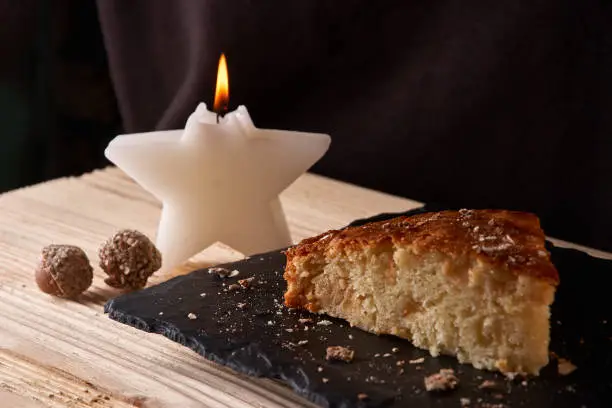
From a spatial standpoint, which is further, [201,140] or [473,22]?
[473,22]

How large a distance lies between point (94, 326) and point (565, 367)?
2.61 ft

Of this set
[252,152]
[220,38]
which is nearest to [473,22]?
[220,38]

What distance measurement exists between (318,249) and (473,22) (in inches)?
46.5

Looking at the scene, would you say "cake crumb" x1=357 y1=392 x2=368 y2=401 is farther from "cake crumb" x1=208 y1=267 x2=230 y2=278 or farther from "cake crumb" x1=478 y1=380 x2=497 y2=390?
"cake crumb" x1=208 y1=267 x2=230 y2=278

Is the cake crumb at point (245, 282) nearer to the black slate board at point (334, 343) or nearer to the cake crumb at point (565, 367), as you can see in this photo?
the black slate board at point (334, 343)

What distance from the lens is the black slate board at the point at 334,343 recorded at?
1403 mm

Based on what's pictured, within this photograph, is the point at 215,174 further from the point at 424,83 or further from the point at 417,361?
the point at 424,83

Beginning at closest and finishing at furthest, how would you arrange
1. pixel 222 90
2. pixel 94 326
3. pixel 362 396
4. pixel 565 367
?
pixel 362 396 → pixel 565 367 → pixel 94 326 → pixel 222 90

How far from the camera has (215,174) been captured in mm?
1952

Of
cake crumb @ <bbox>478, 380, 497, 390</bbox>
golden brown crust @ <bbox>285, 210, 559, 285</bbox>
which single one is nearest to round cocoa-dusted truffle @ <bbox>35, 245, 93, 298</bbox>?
golden brown crust @ <bbox>285, 210, 559, 285</bbox>

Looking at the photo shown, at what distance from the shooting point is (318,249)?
65.3 inches

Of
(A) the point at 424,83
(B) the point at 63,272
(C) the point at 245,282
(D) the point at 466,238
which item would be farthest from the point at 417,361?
(A) the point at 424,83

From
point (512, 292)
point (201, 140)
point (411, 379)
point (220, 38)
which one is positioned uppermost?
point (220, 38)

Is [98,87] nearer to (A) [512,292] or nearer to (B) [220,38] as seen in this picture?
(B) [220,38]
